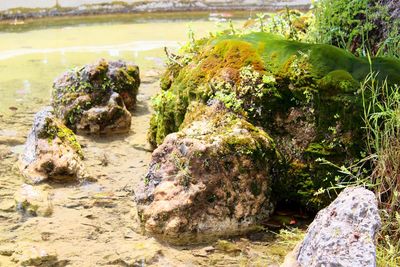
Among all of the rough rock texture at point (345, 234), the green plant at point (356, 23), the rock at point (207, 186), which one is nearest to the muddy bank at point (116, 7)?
the green plant at point (356, 23)

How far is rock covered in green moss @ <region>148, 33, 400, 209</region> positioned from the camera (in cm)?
481

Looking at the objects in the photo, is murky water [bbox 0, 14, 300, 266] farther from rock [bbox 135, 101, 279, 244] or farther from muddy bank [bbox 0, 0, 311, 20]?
muddy bank [bbox 0, 0, 311, 20]

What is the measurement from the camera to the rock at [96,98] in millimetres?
7109

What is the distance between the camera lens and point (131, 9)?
669 inches

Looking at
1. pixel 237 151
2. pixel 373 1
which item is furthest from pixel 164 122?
pixel 373 1

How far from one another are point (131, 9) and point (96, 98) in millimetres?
10163

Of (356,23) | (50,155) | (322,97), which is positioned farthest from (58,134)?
(356,23)

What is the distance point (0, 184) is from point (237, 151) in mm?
2463

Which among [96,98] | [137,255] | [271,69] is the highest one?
[271,69]

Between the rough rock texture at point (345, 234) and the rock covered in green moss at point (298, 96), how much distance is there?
1.21m

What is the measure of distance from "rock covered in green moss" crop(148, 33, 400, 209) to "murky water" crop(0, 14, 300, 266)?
0.77 m

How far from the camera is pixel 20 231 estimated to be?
4.58m

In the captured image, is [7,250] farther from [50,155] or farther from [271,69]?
[271,69]

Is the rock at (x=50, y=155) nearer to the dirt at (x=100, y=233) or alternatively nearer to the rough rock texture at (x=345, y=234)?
the dirt at (x=100, y=233)
